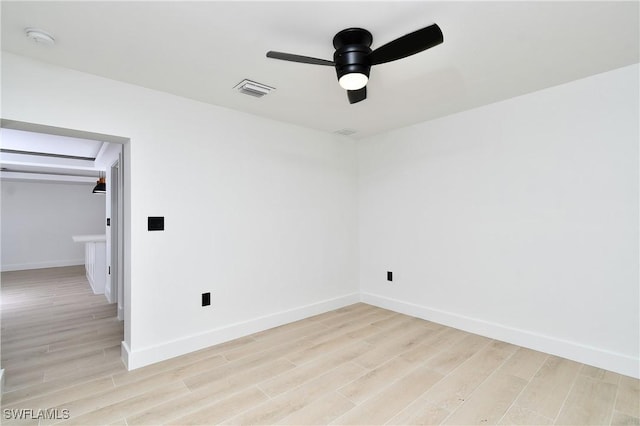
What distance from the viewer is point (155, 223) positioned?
2.67 m

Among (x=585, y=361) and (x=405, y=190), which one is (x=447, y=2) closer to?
(x=405, y=190)

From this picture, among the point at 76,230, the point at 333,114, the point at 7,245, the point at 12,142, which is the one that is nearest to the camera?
the point at 333,114

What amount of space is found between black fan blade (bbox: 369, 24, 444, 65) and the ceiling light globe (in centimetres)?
10

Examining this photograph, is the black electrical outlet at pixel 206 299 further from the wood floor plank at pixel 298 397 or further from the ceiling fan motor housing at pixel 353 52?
the ceiling fan motor housing at pixel 353 52

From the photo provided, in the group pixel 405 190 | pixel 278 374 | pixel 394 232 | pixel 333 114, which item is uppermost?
pixel 333 114

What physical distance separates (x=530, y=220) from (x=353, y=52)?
227cm

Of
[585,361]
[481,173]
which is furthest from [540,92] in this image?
[585,361]

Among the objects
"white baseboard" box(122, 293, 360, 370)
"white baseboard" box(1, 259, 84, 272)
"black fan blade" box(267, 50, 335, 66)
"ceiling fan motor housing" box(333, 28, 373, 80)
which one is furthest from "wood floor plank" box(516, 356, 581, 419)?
"white baseboard" box(1, 259, 84, 272)

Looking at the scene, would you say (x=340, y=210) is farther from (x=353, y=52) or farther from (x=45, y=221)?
(x=45, y=221)

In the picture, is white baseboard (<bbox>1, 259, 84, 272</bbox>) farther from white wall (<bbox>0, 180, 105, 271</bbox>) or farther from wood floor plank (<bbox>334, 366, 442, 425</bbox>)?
wood floor plank (<bbox>334, 366, 442, 425</bbox>)

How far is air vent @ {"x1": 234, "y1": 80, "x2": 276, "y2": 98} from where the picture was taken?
8.30 feet

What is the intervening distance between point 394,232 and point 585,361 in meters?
2.13

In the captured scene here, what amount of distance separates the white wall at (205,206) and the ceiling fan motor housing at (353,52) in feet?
4.07

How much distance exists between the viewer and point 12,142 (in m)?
4.84
